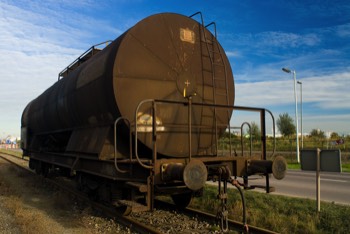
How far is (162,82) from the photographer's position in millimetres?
7219

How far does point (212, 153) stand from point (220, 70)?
1.92 meters

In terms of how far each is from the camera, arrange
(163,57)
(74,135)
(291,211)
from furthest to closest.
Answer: (74,135)
(291,211)
(163,57)

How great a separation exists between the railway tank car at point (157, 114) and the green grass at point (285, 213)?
1146 millimetres

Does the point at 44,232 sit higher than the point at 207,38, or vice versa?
the point at 207,38

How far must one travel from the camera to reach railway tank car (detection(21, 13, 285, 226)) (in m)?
6.48

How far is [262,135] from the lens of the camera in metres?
7.61

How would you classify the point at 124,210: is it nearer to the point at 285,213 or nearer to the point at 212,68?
the point at 212,68

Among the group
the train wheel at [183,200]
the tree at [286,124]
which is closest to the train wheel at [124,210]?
the train wheel at [183,200]

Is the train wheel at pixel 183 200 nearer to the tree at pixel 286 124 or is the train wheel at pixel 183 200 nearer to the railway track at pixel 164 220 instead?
the railway track at pixel 164 220

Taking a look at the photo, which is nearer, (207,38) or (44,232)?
(44,232)

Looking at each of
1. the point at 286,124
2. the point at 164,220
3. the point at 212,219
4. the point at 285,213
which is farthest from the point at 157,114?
the point at 286,124

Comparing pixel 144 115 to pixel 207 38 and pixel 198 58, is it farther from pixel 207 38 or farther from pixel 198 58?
pixel 207 38

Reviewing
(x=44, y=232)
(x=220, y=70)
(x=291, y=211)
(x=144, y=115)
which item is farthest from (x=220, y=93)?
(x=44, y=232)

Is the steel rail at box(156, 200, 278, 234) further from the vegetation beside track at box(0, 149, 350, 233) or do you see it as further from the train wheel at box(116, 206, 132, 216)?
the train wheel at box(116, 206, 132, 216)
